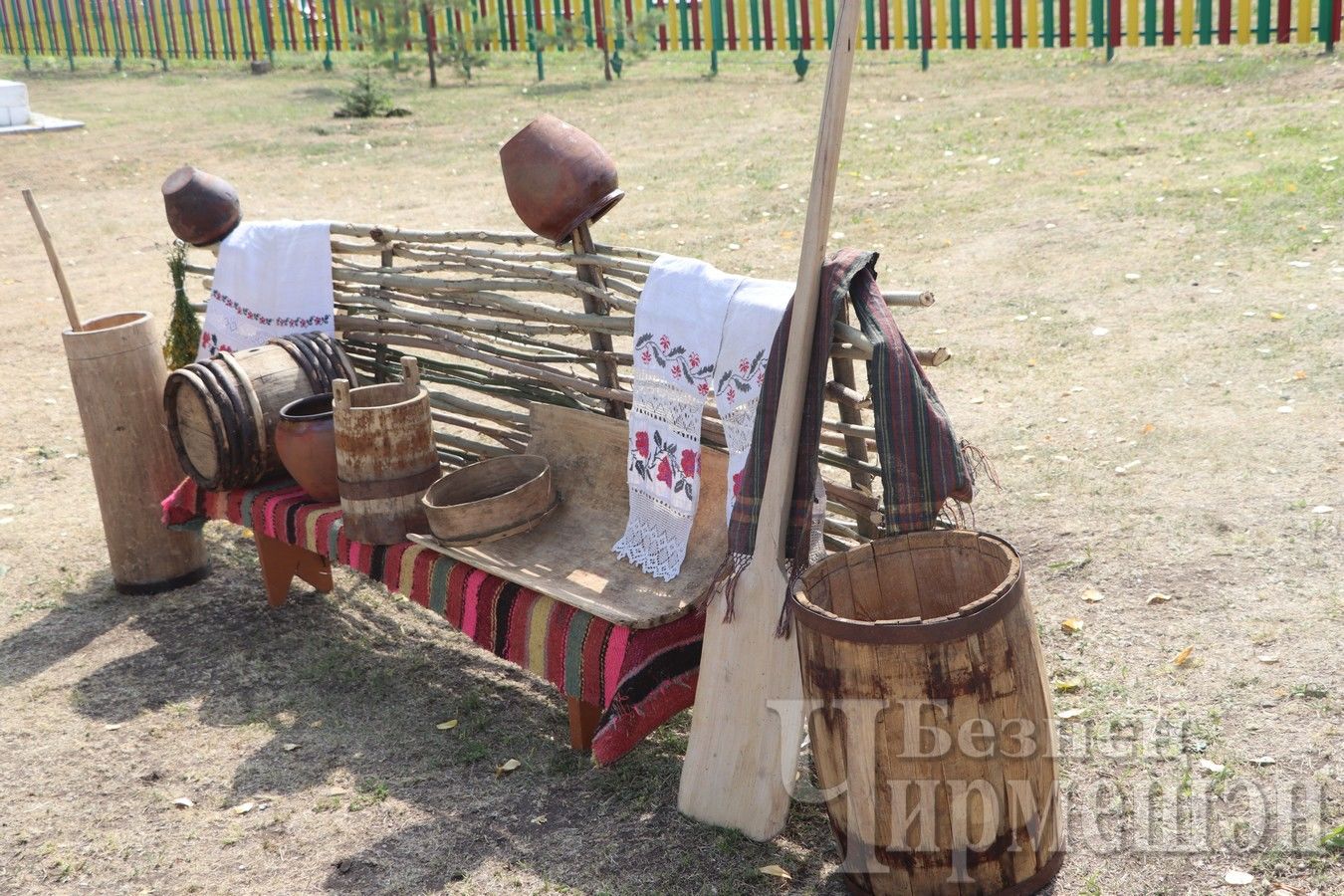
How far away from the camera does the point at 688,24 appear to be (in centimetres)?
→ 1695

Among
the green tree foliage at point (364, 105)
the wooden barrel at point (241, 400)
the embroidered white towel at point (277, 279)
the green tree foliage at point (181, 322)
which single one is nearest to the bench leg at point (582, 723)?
the wooden barrel at point (241, 400)

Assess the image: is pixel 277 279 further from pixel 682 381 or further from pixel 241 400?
pixel 682 381

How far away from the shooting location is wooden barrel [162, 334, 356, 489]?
4383 millimetres

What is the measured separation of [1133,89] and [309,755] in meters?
10.5

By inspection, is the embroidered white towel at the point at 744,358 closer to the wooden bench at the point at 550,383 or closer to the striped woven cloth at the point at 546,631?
the wooden bench at the point at 550,383

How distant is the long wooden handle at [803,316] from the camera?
3105mm

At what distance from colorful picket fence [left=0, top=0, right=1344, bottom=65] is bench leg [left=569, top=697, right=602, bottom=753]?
11.4 metres

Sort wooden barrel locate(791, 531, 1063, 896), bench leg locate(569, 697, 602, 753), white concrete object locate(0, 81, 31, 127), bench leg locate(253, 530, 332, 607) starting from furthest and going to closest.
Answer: white concrete object locate(0, 81, 31, 127), bench leg locate(253, 530, 332, 607), bench leg locate(569, 697, 602, 753), wooden barrel locate(791, 531, 1063, 896)

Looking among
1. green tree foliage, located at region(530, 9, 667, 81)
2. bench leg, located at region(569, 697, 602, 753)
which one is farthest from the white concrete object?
bench leg, located at region(569, 697, 602, 753)

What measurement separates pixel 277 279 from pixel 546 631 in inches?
83.4

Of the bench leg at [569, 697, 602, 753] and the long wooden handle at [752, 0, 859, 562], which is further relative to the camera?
the bench leg at [569, 697, 602, 753]

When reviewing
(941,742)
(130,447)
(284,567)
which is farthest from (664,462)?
(130,447)

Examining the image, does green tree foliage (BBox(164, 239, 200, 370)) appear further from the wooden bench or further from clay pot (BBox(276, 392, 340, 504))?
clay pot (BBox(276, 392, 340, 504))

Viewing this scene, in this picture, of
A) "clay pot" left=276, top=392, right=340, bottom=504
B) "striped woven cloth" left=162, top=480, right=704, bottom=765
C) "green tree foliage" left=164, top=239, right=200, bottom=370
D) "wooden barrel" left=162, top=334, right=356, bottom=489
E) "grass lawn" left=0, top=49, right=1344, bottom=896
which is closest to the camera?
"grass lawn" left=0, top=49, right=1344, bottom=896
